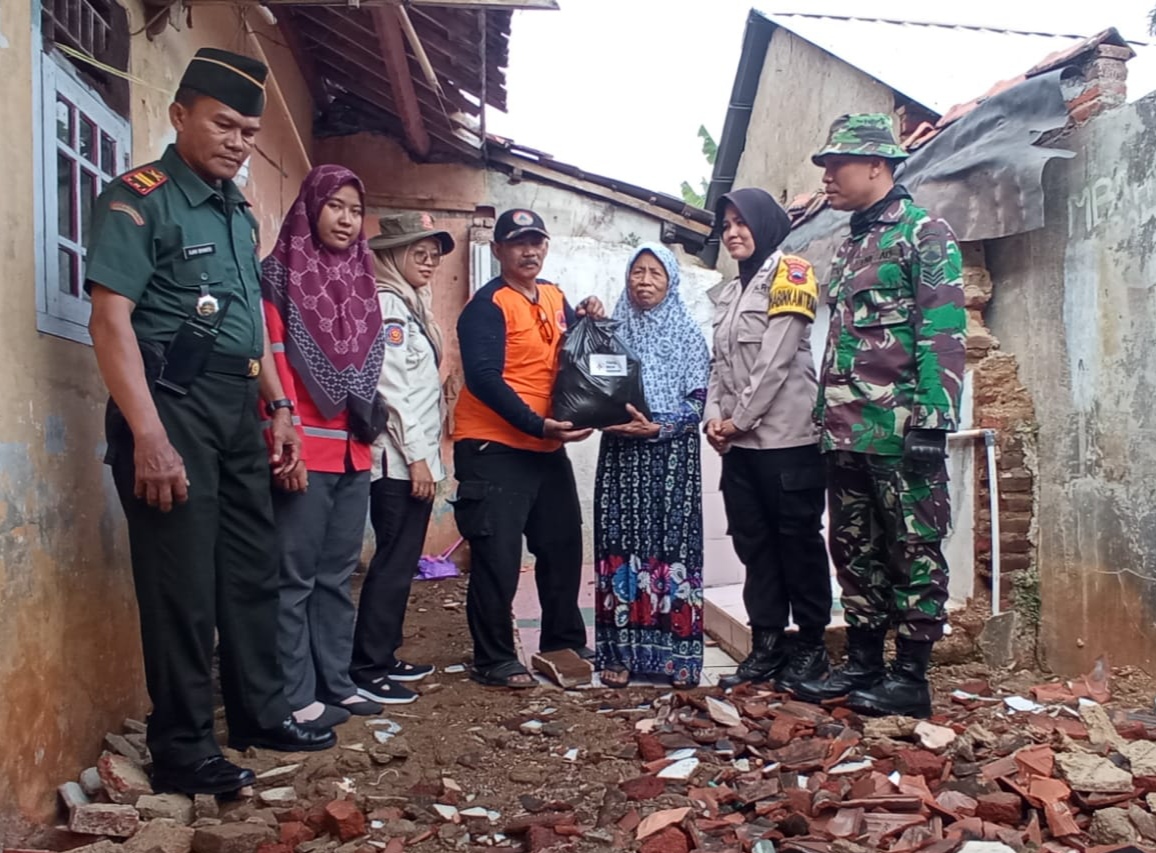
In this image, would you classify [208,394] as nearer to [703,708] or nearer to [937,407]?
[703,708]

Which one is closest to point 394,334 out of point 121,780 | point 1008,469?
point 121,780

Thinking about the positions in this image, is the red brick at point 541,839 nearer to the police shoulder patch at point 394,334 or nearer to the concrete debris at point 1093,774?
the concrete debris at point 1093,774

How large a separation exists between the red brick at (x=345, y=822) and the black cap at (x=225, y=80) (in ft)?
6.55

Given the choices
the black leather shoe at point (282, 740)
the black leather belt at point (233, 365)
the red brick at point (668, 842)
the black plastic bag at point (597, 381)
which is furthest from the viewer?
the black plastic bag at point (597, 381)

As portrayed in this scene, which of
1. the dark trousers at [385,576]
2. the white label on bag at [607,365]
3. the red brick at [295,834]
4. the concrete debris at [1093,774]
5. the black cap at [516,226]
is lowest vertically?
the red brick at [295,834]

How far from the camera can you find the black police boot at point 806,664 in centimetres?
361

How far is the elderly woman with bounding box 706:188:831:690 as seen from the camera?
357 cm

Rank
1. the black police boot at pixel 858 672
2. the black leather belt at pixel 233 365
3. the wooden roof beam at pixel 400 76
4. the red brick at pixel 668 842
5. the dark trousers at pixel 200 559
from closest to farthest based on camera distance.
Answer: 1. the red brick at pixel 668 842
2. the dark trousers at pixel 200 559
3. the black leather belt at pixel 233 365
4. the black police boot at pixel 858 672
5. the wooden roof beam at pixel 400 76

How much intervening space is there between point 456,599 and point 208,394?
12.4 feet

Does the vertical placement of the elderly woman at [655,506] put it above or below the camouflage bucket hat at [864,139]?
below

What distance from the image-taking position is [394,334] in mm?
3689

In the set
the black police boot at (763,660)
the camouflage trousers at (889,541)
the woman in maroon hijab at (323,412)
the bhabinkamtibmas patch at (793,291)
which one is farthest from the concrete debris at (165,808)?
the bhabinkamtibmas patch at (793,291)

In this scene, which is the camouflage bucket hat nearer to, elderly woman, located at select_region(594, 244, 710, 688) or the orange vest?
elderly woman, located at select_region(594, 244, 710, 688)

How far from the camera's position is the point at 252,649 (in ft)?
9.37
